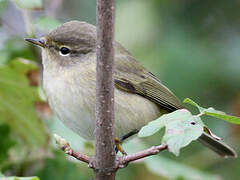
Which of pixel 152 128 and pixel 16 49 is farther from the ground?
pixel 152 128

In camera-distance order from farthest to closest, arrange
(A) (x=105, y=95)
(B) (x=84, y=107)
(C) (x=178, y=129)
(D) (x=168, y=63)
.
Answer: (D) (x=168, y=63), (B) (x=84, y=107), (A) (x=105, y=95), (C) (x=178, y=129)

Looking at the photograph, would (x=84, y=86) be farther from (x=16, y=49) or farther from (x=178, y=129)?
(x=178, y=129)

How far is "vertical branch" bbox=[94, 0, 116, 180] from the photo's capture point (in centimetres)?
207

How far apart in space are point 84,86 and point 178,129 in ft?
4.29

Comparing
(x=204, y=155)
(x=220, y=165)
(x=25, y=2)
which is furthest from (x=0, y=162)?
(x=220, y=165)

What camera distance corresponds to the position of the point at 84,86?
329 cm

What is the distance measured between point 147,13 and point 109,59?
9.91 feet

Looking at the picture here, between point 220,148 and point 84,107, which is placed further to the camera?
point 220,148

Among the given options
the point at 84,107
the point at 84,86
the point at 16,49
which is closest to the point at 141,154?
the point at 84,107

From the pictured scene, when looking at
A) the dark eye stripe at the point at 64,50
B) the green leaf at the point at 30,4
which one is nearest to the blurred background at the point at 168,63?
the dark eye stripe at the point at 64,50

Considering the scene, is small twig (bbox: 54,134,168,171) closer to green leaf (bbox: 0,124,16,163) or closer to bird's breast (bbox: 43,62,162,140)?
bird's breast (bbox: 43,62,162,140)

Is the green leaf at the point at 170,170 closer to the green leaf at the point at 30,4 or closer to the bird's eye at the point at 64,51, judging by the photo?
the bird's eye at the point at 64,51

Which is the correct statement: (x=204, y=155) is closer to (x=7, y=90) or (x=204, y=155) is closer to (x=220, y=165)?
(x=220, y=165)

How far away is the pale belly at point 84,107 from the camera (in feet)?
10.6
